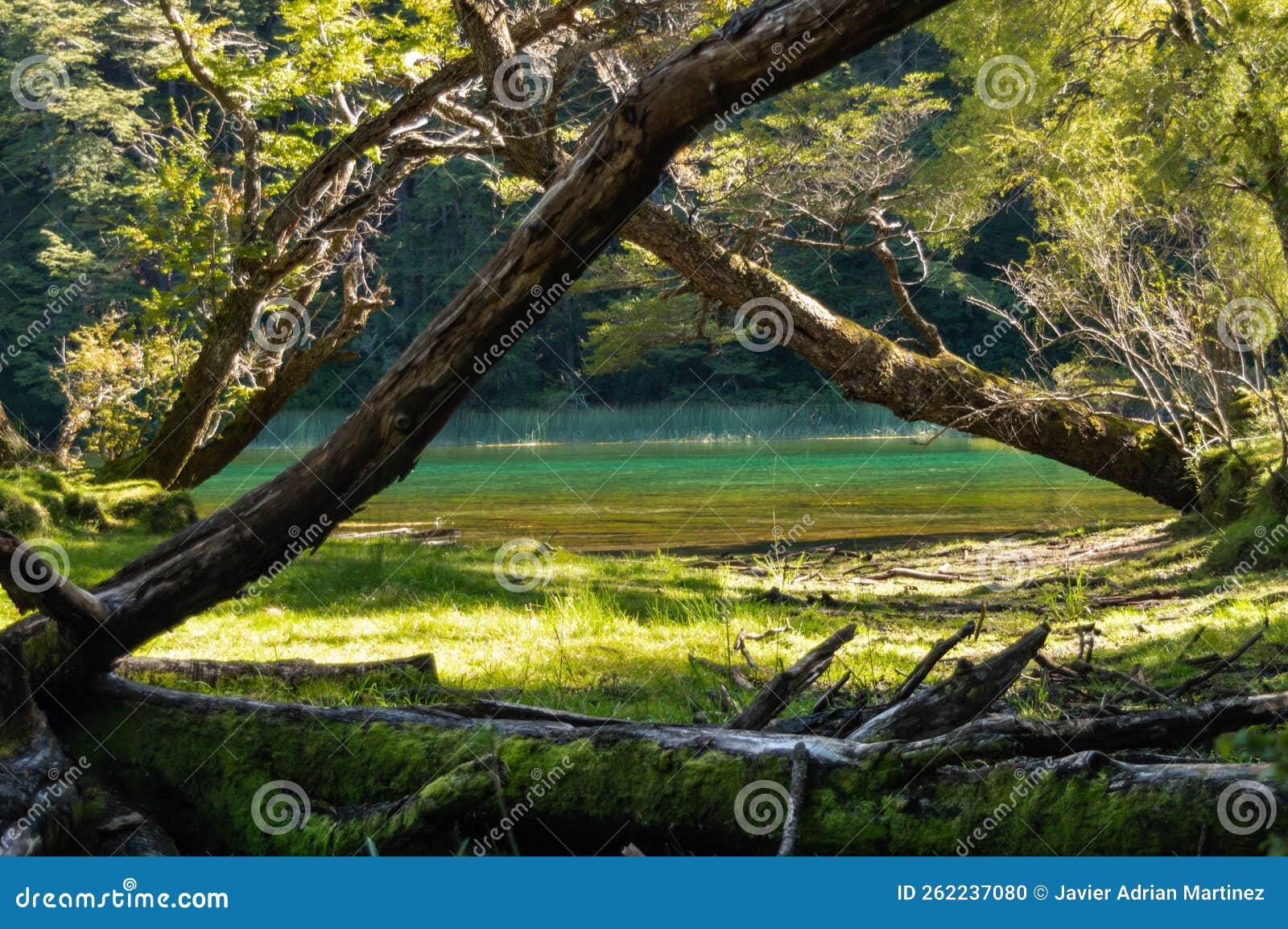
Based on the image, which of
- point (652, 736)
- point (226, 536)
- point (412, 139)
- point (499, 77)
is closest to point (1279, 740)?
point (652, 736)

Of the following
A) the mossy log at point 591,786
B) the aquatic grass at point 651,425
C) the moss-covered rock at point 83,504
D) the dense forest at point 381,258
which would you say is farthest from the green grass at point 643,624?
the aquatic grass at point 651,425

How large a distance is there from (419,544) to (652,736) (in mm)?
8654

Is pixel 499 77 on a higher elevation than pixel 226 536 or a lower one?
higher

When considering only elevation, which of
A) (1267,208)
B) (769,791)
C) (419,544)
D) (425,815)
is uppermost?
(1267,208)

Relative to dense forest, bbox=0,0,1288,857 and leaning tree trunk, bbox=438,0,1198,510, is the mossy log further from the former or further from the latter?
leaning tree trunk, bbox=438,0,1198,510

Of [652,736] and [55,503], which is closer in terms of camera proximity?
[652,736]

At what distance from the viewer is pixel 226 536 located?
3711mm

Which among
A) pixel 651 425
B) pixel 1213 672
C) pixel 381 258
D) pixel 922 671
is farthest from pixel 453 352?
pixel 381 258

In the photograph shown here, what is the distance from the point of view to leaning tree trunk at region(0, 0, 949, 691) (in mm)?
3043

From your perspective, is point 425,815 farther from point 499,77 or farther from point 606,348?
point 606,348

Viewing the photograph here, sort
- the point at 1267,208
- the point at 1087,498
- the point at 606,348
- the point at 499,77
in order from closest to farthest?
the point at 499,77
the point at 1267,208
the point at 1087,498
the point at 606,348

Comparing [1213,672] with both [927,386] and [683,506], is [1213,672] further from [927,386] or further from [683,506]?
[683,506]

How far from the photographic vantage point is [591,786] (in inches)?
109

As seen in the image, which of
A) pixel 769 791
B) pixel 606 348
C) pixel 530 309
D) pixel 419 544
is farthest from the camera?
pixel 606 348
